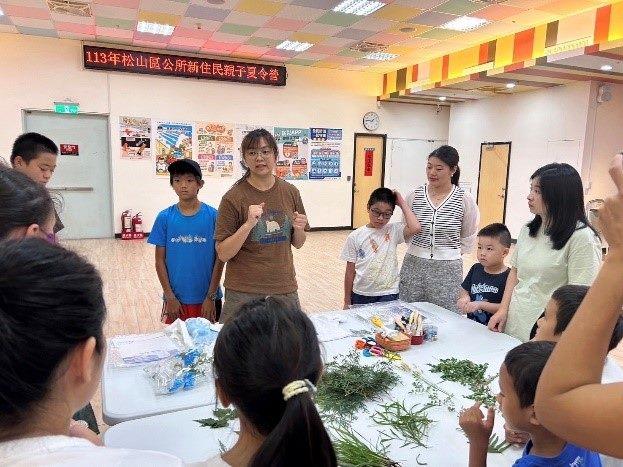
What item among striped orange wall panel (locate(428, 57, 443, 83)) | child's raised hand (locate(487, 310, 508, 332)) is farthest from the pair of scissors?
striped orange wall panel (locate(428, 57, 443, 83))

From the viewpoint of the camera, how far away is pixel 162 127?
24.6 feet

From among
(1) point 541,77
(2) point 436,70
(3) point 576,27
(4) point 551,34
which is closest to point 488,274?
(3) point 576,27

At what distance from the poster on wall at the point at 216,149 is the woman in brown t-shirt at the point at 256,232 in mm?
5996

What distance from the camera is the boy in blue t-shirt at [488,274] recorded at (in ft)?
7.64

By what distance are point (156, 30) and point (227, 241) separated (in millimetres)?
5551

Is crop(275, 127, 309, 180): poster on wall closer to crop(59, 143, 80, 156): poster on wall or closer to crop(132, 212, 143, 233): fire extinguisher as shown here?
crop(132, 212, 143, 233): fire extinguisher

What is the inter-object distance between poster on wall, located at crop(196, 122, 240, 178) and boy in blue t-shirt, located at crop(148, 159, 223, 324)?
5611 mm

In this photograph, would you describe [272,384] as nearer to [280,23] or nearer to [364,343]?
[364,343]

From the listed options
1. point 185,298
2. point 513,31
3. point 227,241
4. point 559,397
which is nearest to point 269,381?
point 559,397

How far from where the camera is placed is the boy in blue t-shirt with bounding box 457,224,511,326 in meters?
2.33

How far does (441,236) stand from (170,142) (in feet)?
20.4

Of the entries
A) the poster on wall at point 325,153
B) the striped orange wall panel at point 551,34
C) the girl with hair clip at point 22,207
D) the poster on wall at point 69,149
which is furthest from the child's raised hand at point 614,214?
the poster on wall at point 325,153

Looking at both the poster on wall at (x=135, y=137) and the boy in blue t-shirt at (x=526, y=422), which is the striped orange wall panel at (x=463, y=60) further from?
the boy in blue t-shirt at (x=526, y=422)

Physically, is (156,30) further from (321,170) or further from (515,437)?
(515,437)
